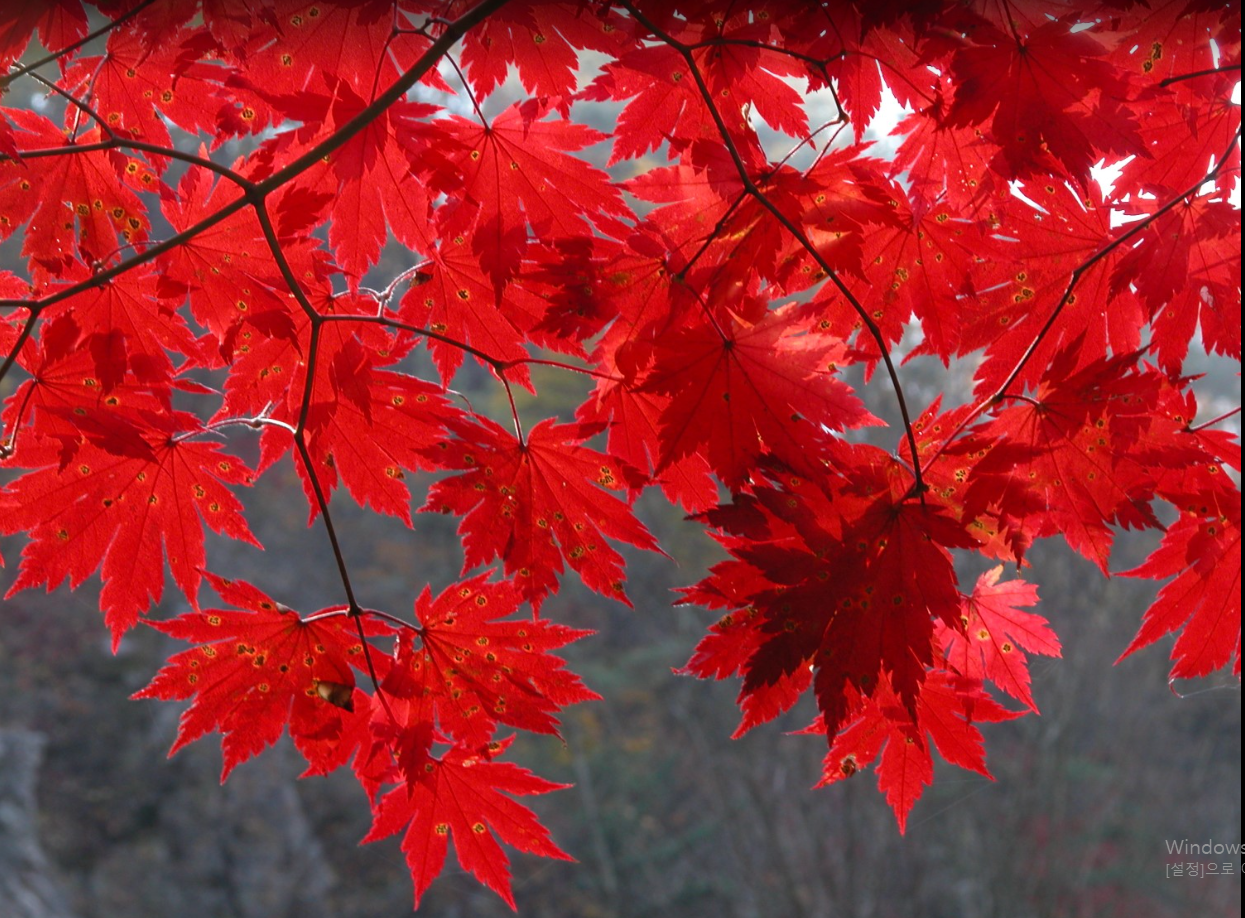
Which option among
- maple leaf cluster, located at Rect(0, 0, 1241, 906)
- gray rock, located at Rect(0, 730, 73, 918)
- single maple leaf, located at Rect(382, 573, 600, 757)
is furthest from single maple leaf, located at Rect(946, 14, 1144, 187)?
gray rock, located at Rect(0, 730, 73, 918)

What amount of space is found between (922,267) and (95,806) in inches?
252

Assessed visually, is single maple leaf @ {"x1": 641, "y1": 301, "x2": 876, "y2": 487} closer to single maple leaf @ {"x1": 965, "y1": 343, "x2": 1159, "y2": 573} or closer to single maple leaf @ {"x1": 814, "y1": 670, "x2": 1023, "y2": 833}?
single maple leaf @ {"x1": 965, "y1": 343, "x2": 1159, "y2": 573}

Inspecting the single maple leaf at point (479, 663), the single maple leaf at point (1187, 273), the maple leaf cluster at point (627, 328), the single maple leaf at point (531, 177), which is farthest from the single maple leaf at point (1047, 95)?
the single maple leaf at point (479, 663)

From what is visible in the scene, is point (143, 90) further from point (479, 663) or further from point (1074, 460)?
point (1074, 460)

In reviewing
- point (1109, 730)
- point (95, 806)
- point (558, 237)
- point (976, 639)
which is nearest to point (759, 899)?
point (1109, 730)

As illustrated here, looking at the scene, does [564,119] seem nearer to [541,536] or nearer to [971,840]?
[541,536]

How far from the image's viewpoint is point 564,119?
70 cm

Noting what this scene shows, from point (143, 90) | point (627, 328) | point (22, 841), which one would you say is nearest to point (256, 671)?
point (627, 328)

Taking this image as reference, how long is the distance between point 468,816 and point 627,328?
0.47 metres

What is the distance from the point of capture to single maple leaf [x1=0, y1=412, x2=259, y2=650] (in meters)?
0.74

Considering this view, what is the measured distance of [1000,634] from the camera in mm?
812

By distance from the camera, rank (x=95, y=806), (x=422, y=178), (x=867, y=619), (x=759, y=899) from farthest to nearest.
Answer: (x=95, y=806), (x=759, y=899), (x=422, y=178), (x=867, y=619)

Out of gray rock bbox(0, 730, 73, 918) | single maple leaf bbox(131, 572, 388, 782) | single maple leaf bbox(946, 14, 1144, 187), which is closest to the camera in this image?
single maple leaf bbox(946, 14, 1144, 187)

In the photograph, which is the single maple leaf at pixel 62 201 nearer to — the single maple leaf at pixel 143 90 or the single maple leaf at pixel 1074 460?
the single maple leaf at pixel 143 90
